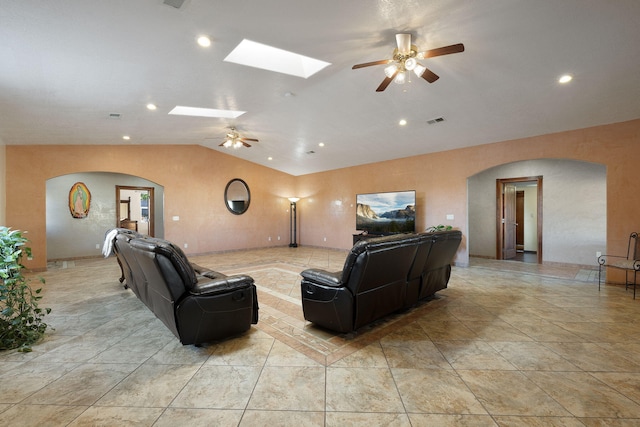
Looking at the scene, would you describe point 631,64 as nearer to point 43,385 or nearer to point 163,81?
point 163,81

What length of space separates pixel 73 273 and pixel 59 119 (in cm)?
315

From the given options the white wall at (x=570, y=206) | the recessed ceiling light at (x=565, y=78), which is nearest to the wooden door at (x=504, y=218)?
the white wall at (x=570, y=206)

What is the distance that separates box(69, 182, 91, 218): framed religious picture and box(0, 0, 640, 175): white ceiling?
2.10 m

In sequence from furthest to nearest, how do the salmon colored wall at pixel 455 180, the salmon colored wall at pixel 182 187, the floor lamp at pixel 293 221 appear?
the floor lamp at pixel 293 221 → the salmon colored wall at pixel 182 187 → the salmon colored wall at pixel 455 180

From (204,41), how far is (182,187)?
5745 mm

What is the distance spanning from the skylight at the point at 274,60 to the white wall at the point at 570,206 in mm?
→ 5908

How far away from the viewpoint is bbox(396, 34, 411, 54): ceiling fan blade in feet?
9.14

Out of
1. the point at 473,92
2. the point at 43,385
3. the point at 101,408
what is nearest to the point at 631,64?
the point at 473,92

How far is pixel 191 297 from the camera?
2398 millimetres

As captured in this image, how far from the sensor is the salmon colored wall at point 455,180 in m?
4.51

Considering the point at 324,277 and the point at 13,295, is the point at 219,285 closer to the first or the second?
the point at 324,277

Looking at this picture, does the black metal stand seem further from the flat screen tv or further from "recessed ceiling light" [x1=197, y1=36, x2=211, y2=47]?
"recessed ceiling light" [x1=197, y1=36, x2=211, y2=47]

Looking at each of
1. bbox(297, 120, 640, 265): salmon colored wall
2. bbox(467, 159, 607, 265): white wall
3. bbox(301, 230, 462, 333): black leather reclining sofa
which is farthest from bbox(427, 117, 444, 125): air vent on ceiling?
bbox(467, 159, 607, 265): white wall

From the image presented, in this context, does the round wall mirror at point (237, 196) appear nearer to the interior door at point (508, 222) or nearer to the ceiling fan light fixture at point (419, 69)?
the ceiling fan light fixture at point (419, 69)
